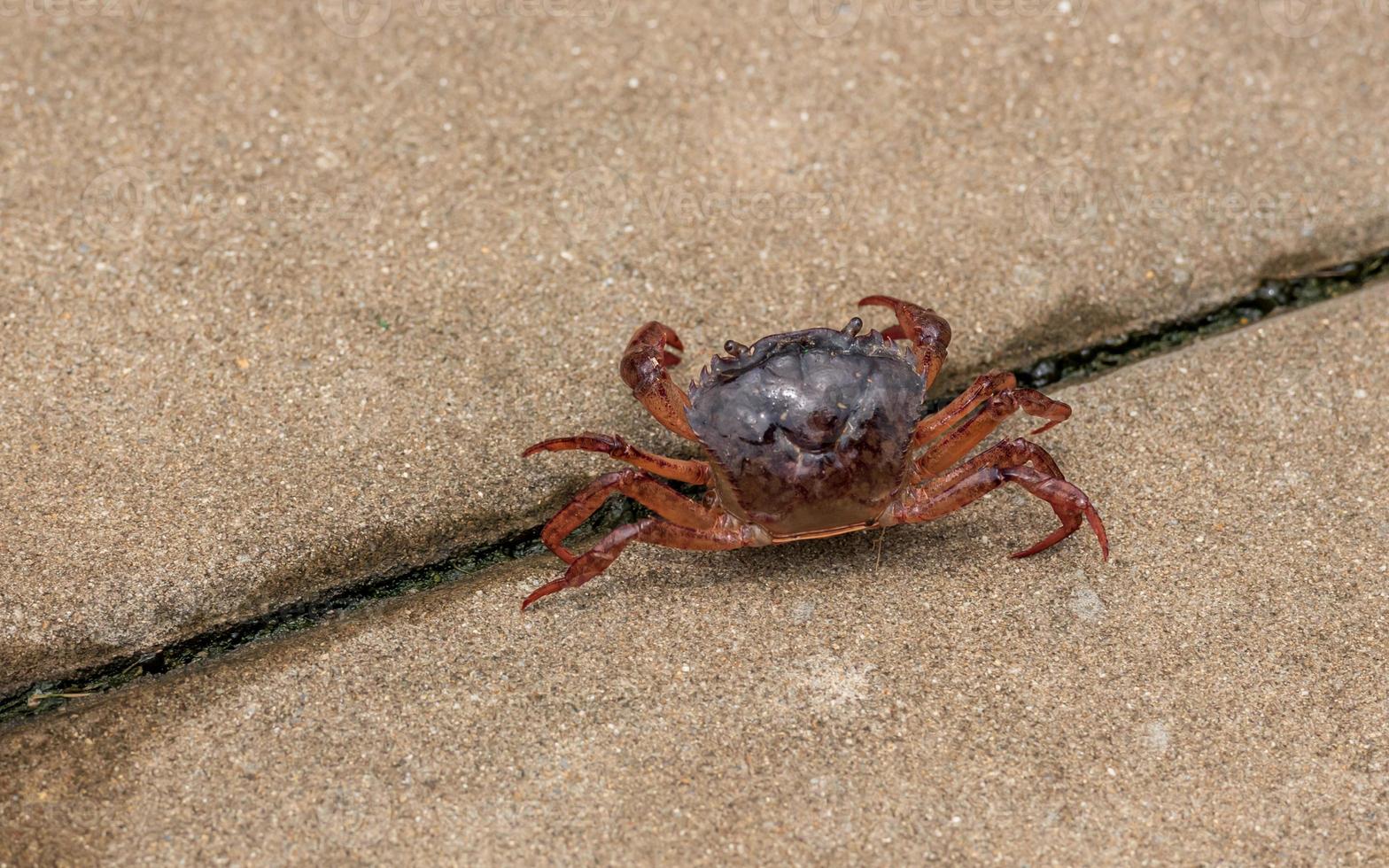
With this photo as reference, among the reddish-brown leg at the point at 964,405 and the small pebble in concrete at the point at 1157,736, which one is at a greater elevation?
the reddish-brown leg at the point at 964,405

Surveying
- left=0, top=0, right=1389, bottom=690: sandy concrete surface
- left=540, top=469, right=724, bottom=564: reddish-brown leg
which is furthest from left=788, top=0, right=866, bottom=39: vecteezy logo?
left=540, top=469, right=724, bottom=564: reddish-brown leg

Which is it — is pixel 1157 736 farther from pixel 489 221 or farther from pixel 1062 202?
pixel 489 221

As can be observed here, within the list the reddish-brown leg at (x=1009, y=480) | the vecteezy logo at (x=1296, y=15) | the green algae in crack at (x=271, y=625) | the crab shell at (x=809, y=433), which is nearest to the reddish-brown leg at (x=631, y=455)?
the crab shell at (x=809, y=433)

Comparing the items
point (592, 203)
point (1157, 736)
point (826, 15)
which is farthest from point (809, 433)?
point (826, 15)

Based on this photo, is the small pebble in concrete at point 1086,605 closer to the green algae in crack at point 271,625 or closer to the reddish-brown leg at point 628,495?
the reddish-brown leg at point 628,495

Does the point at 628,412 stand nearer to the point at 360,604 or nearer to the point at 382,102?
the point at 360,604

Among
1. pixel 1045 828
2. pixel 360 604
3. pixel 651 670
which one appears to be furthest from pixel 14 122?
pixel 1045 828
